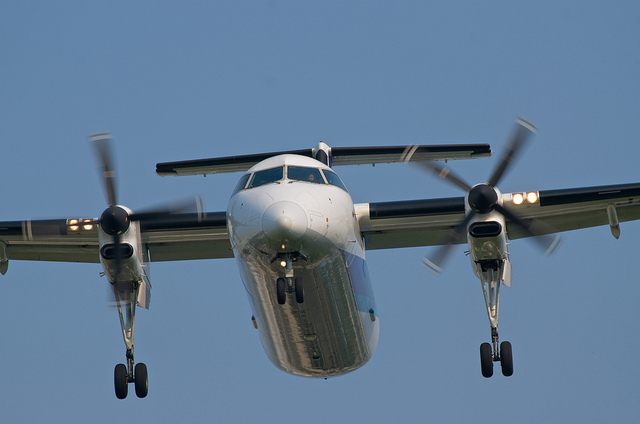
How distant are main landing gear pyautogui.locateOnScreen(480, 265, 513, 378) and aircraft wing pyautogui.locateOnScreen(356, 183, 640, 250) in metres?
1.31

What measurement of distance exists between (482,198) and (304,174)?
341 cm

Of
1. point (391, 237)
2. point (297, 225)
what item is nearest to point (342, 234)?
point (297, 225)

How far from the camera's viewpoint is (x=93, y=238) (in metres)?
17.7

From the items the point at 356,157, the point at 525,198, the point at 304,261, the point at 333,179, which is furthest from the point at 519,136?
the point at 304,261

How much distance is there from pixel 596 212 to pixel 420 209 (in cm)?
395

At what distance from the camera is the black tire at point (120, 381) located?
1645cm

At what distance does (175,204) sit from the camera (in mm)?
16516

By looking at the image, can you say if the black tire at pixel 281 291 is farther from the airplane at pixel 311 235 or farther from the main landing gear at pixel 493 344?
the main landing gear at pixel 493 344

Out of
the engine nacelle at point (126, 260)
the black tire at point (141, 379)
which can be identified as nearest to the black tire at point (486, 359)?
the black tire at point (141, 379)

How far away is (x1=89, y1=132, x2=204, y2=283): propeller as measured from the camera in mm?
15609

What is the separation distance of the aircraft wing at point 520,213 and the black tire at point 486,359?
255 cm

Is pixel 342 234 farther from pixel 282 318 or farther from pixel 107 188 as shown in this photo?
pixel 107 188

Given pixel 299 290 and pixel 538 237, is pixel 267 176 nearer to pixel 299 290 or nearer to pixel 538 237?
pixel 299 290

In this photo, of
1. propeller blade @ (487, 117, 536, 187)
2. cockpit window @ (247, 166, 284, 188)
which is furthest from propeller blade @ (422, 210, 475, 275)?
cockpit window @ (247, 166, 284, 188)
